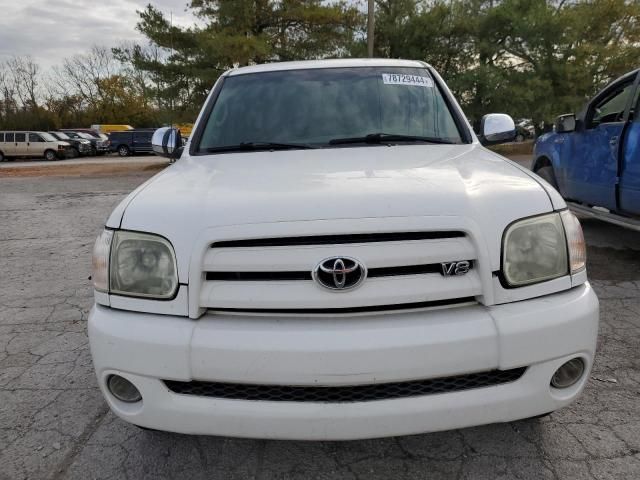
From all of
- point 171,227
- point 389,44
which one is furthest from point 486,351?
point 389,44

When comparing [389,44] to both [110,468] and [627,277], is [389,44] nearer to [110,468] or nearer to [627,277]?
[627,277]

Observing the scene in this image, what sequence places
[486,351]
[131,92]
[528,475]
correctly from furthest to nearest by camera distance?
[131,92], [528,475], [486,351]

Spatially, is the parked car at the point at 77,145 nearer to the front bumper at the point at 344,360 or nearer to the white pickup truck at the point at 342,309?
the white pickup truck at the point at 342,309

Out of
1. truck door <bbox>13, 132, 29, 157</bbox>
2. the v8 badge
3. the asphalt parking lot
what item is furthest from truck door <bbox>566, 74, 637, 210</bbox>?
truck door <bbox>13, 132, 29, 157</bbox>

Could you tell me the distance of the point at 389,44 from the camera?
20.6 meters

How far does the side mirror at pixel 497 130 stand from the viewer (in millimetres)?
3167

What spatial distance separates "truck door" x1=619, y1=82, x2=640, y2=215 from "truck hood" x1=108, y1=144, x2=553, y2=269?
2710mm

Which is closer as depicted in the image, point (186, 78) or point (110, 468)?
point (110, 468)

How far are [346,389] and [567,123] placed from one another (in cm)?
494

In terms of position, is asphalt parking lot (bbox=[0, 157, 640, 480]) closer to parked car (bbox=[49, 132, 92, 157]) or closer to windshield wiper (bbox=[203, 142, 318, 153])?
windshield wiper (bbox=[203, 142, 318, 153])

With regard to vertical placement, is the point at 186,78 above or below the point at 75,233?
above

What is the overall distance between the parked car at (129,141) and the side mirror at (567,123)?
31039mm

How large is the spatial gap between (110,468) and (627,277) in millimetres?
4255

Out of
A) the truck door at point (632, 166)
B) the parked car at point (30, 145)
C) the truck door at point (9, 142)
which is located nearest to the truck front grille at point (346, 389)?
the truck door at point (632, 166)
